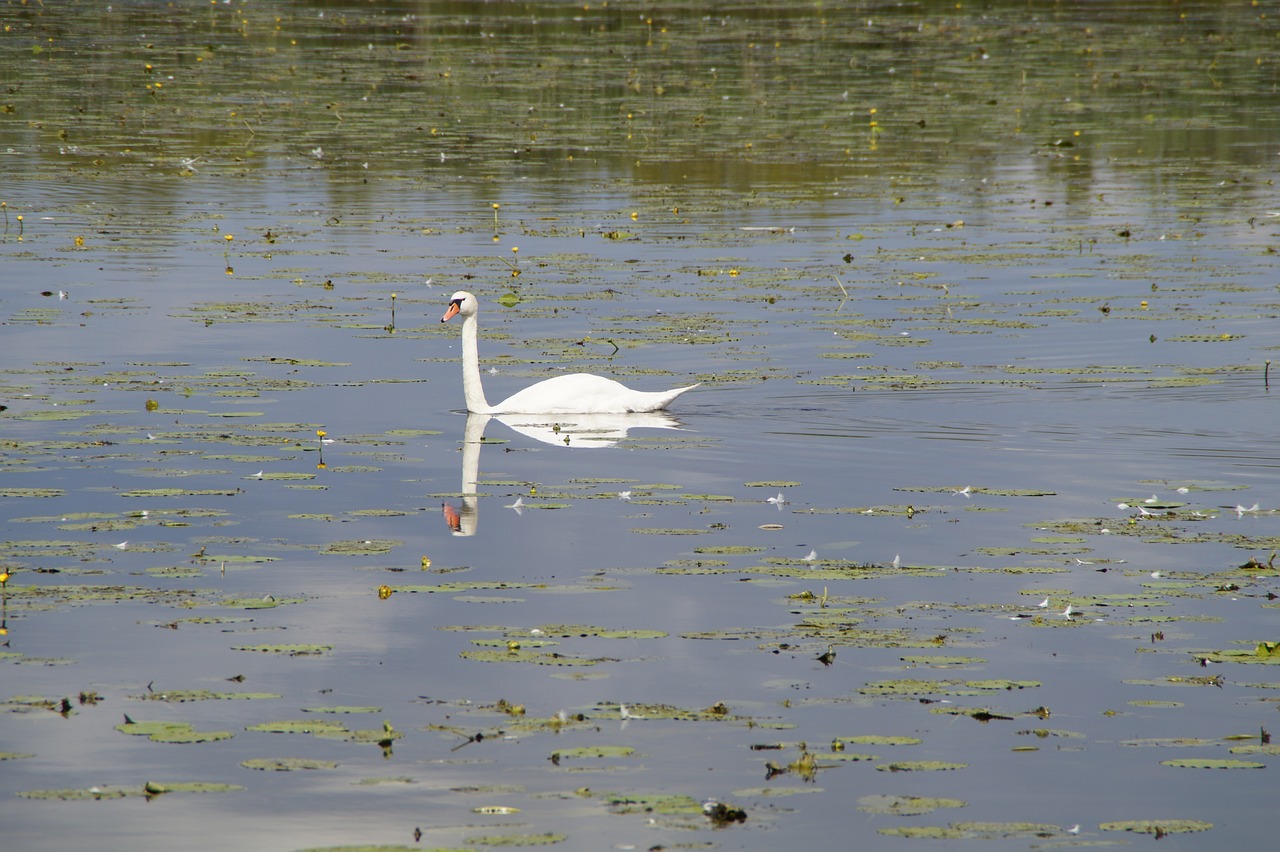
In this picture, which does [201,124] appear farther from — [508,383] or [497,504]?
[497,504]

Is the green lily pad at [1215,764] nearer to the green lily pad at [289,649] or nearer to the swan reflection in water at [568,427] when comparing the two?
the green lily pad at [289,649]

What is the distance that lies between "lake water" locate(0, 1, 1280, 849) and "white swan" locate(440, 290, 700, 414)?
0.14m

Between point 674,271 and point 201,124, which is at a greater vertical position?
point 201,124

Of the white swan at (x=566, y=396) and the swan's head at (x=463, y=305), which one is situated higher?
the swan's head at (x=463, y=305)

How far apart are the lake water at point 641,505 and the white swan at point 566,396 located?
14 cm

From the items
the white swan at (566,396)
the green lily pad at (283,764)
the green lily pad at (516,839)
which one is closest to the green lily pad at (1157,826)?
the green lily pad at (516,839)

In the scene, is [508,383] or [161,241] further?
[161,241]

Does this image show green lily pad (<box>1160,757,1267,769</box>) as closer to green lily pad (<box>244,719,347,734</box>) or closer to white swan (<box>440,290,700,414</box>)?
green lily pad (<box>244,719,347,734</box>)

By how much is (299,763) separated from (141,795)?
588 millimetres

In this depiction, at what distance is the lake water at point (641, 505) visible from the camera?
22.6 feet

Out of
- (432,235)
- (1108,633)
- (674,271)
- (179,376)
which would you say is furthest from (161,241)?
(1108,633)

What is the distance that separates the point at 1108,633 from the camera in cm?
854

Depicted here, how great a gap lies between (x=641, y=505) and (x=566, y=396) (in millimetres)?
2598

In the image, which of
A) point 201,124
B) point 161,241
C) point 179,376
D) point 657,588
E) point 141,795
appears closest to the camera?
point 141,795
